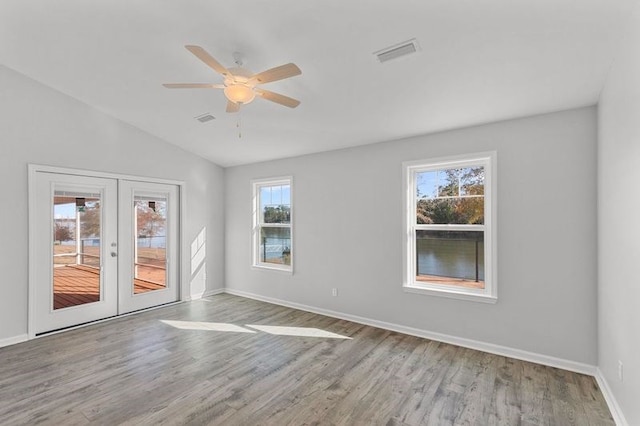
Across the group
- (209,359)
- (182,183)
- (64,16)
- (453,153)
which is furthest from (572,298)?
(182,183)

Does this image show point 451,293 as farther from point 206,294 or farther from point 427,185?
point 206,294

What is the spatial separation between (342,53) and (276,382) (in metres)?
2.93

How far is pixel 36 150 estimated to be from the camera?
12.6ft

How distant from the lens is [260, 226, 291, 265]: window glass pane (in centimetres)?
545

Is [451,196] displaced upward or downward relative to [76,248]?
upward

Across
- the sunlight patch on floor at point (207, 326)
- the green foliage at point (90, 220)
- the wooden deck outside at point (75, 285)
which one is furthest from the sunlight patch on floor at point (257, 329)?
the green foliage at point (90, 220)

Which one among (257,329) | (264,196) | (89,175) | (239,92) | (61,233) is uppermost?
(239,92)

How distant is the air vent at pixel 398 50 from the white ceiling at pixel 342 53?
7 centimetres

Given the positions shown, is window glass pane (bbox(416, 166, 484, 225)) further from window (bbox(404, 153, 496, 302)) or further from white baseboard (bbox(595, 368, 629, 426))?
white baseboard (bbox(595, 368, 629, 426))

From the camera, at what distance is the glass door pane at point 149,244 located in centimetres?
494

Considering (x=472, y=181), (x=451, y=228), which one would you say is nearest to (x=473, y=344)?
(x=451, y=228)

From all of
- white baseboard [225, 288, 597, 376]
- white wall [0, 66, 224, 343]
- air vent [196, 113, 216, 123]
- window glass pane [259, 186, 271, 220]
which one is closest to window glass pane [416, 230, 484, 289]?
white baseboard [225, 288, 597, 376]

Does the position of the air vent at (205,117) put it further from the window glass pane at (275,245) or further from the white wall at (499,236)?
the window glass pane at (275,245)

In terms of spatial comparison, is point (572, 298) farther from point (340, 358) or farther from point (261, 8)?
point (261, 8)
